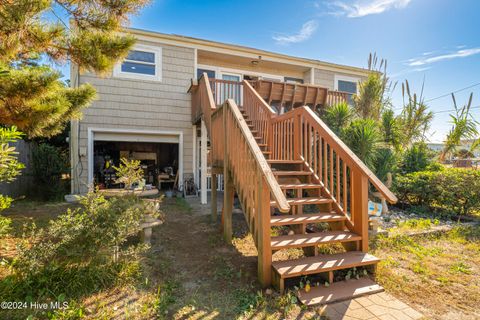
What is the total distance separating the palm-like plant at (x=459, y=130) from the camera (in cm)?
792

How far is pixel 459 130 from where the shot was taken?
26.8 ft

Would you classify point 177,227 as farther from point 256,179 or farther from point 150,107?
point 150,107

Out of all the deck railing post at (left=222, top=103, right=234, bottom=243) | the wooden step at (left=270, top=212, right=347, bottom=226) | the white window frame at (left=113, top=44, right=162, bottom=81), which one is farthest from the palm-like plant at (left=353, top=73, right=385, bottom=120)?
the white window frame at (left=113, top=44, right=162, bottom=81)

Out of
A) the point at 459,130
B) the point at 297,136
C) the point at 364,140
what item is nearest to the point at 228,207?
the point at 297,136

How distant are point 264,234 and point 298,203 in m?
0.94

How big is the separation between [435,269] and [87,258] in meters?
4.03

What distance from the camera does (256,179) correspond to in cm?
263

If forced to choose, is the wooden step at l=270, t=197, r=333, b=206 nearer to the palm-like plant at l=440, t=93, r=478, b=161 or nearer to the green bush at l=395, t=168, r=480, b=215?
the green bush at l=395, t=168, r=480, b=215

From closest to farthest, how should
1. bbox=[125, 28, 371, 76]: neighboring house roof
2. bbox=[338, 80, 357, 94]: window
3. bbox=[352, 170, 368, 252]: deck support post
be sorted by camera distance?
1. bbox=[352, 170, 368, 252]: deck support post
2. bbox=[125, 28, 371, 76]: neighboring house roof
3. bbox=[338, 80, 357, 94]: window

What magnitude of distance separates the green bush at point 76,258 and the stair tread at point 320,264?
1.62 meters

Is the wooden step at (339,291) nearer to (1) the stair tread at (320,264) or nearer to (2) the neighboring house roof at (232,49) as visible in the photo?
(1) the stair tread at (320,264)

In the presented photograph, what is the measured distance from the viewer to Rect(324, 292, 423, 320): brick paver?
2031 mm

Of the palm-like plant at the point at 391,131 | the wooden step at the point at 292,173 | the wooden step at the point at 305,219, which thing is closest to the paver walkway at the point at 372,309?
the wooden step at the point at 305,219

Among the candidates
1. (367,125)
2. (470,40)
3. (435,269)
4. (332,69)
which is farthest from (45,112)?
(470,40)
